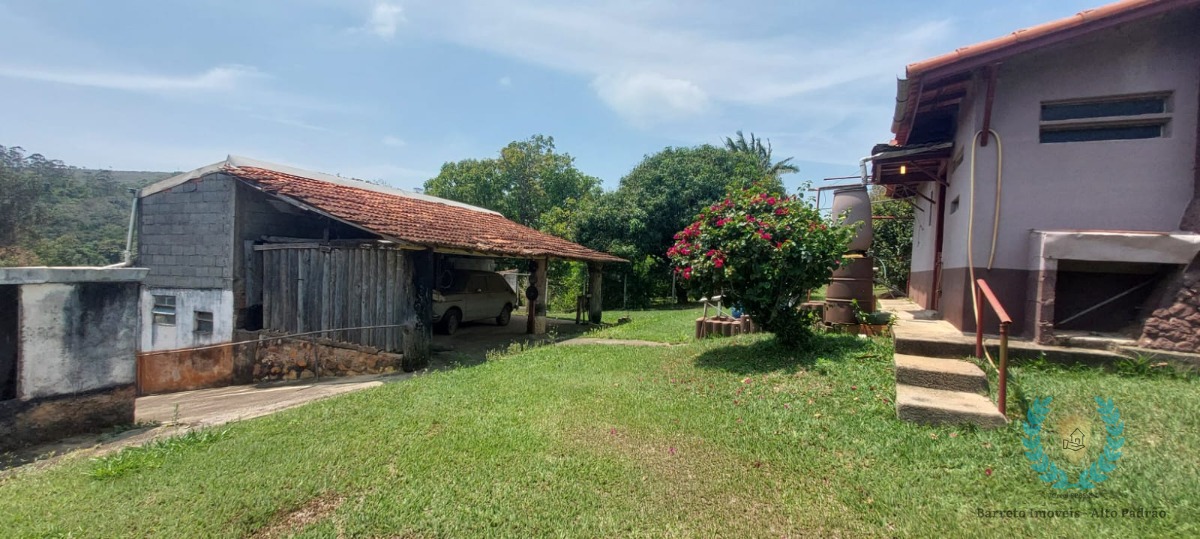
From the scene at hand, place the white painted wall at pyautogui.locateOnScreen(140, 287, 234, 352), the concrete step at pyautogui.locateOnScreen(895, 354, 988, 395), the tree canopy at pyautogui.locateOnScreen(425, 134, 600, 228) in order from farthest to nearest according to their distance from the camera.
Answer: the tree canopy at pyautogui.locateOnScreen(425, 134, 600, 228) → the white painted wall at pyautogui.locateOnScreen(140, 287, 234, 352) → the concrete step at pyautogui.locateOnScreen(895, 354, 988, 395)

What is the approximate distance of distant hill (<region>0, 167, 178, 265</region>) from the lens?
28719 millimetres

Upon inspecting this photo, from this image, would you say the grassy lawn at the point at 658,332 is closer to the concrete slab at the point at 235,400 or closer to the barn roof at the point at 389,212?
the barn roof at the point at 389,212

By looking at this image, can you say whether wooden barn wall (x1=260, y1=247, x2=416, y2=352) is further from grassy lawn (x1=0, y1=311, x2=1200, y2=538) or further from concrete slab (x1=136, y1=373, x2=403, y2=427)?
grassy lawn (x1=0, y1=311, x2=1200, y2=538)

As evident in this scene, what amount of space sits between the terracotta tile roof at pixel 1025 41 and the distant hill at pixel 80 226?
2972cm

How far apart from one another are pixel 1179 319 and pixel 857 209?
3.99 meters

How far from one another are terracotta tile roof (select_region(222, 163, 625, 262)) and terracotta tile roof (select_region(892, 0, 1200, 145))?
24.7 feet

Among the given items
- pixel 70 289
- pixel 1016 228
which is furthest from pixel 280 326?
pixel 1016 228

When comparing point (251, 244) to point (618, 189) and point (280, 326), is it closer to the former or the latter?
point (280, 326)

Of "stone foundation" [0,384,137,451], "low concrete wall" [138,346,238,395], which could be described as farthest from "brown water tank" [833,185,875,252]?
"low concrete wall" [138,346,238,395]

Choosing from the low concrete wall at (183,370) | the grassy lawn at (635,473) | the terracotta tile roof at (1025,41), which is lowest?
the low concrete wall at (183,370)

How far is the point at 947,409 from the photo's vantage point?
4.00m

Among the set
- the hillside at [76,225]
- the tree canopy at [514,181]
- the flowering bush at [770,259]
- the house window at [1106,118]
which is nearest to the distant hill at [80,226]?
the hillside at [76,225]

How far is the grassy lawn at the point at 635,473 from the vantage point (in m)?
2.95

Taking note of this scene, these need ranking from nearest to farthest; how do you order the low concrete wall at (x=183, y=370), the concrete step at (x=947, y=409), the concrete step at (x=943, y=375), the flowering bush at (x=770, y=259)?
the concrete step at (x=947, y=409)
the concrete step at (x=943, y=375)
the flowering bush at (x=770, y=259)
the low concrete wall at (x=183, y=370)
